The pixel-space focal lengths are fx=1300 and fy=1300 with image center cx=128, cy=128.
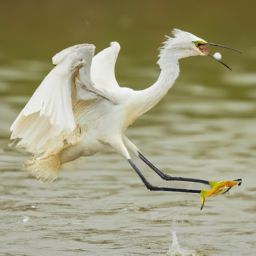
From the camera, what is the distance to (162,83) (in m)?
10.9

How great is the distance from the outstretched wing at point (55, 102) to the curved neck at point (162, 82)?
25.0 inches

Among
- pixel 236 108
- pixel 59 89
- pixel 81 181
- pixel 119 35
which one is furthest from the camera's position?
pixel 119 35

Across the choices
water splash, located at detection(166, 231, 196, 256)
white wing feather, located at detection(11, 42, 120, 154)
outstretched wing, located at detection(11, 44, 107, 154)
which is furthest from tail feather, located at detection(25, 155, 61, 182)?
water splash, located at detection(166, 231, 196, 256)

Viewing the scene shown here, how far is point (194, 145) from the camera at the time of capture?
15125 millimetres

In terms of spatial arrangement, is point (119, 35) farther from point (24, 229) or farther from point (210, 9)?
point (24, 229)

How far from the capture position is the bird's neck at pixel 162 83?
35.7 ft

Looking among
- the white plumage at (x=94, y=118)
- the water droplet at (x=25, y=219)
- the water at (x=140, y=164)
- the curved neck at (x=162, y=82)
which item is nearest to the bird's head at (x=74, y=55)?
the white plumage at (x=94, y=118)

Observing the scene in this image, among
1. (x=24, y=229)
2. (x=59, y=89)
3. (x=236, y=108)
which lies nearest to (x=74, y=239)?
(x=24, y=229)

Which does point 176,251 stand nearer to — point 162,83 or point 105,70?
point 162,83

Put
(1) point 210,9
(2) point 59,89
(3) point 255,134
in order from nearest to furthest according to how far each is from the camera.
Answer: (2) point 59,89
(3) point 255,134
(1) point 210,9

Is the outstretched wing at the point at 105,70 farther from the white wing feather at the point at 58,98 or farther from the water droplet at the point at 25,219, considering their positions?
the water droplet at the point at 25,219

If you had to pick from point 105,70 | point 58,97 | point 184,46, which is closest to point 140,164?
point 105,70

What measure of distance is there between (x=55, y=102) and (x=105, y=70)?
1641 mm

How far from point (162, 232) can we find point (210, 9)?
14.7 m
